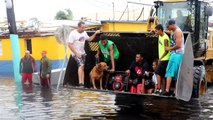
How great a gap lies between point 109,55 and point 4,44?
1811cm

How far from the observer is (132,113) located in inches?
431

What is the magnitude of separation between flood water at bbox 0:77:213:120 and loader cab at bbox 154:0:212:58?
1877 mm

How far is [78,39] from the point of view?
10.8 metres

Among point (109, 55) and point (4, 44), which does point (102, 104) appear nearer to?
point (109, 55)

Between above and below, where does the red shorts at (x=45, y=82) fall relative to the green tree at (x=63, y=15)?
below

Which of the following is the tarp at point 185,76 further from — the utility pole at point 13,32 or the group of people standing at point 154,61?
the utility pole at point 13,32

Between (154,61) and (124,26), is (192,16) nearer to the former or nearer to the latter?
(154,61)

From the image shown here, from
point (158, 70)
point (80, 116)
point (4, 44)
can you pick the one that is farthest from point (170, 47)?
point (4, 44)

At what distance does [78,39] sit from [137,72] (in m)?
1.79

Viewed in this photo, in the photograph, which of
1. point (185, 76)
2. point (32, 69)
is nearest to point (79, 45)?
point (185, 76)

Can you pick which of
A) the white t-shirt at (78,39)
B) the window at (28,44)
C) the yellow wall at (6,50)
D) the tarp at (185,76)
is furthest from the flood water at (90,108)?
the yellow wall at (6,50)

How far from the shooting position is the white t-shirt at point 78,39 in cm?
1078

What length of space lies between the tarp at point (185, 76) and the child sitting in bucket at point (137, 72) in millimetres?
1821

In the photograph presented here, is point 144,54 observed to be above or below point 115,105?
above
